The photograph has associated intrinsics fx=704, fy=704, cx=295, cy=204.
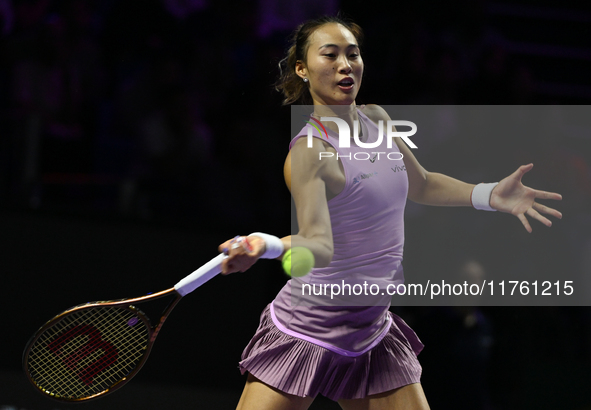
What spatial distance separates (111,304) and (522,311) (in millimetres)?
2889

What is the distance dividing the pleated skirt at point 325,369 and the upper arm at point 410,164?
0.52m

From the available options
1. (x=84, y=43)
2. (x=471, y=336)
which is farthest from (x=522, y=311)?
(x=84, y=43)

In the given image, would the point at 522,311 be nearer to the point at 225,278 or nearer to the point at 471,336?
the point at 471,336

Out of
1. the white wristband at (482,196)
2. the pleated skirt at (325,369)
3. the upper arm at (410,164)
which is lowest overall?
the pleated skirt at (325,369)

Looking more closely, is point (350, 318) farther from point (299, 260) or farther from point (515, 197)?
point (515, 197)

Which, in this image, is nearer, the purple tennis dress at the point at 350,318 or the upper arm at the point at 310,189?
the upper arm at the point at 310,189

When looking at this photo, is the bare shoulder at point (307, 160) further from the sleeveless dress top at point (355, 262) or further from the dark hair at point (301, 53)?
the dark hair at point (301, 53)

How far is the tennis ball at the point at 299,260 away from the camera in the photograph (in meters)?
1.76

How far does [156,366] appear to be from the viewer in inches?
155

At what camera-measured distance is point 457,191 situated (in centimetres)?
227

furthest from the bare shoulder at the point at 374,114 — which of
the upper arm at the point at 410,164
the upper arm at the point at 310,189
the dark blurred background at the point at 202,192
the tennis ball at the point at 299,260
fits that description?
the dark blurred background at the point at 202,192

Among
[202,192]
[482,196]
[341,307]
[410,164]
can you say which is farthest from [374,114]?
[202,192]

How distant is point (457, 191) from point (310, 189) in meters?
0.64

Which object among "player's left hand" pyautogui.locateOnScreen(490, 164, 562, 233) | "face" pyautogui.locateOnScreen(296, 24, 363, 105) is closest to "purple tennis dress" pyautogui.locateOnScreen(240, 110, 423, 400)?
"face" pyautogui.locateOnScreen(296, 24, 363, 105)
